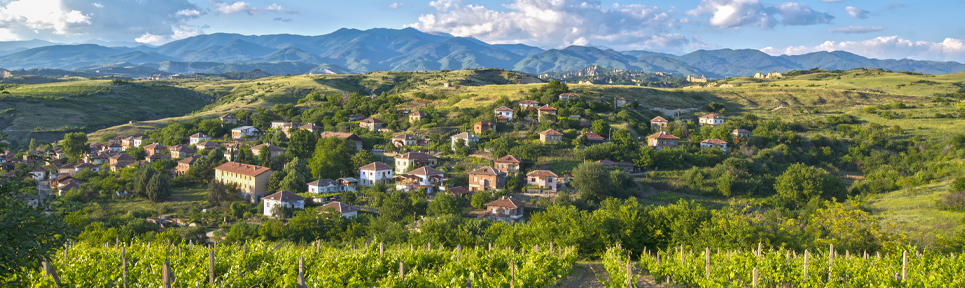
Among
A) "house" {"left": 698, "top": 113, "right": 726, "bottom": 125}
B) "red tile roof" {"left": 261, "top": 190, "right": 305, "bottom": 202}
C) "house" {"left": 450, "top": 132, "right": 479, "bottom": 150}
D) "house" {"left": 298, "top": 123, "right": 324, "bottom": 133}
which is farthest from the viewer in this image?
"house" {"left": 698, "top": 113, "right": 726, "bottom": 125}

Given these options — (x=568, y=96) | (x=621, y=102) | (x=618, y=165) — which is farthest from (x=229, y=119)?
(x=621, y=102)

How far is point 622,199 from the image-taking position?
41312 mm

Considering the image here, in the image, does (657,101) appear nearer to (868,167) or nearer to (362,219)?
(868,167)

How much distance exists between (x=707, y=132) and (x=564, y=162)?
21.2 meters

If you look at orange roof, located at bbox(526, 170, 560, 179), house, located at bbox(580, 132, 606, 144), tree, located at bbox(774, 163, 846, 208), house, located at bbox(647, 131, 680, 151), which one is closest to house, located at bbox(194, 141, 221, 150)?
orange roof, located at bbox(526, 170, 560, 179)

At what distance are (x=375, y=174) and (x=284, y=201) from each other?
9227 millimetres

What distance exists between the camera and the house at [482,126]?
5953 centimetres

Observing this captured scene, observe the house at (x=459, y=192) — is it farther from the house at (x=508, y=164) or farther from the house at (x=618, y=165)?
the house at (x=618, y=165)

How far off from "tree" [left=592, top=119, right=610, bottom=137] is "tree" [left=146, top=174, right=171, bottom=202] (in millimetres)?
42686

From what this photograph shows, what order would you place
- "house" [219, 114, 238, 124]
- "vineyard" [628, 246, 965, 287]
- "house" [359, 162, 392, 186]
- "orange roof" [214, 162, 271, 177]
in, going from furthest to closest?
"house" [219, 114, 238, 124]
"house" [359, 162, 392, 186]
"orange roof" [214, 162, 271, 177]
"vineyard" [628, 246, 965, 287]

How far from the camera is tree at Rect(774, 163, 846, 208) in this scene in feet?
135

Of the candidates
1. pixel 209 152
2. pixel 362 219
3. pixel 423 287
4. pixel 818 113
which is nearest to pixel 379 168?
pixel 362 219

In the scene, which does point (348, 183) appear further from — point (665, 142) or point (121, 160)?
point (665, 142)

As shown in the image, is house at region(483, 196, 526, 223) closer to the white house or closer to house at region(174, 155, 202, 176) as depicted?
the white house
